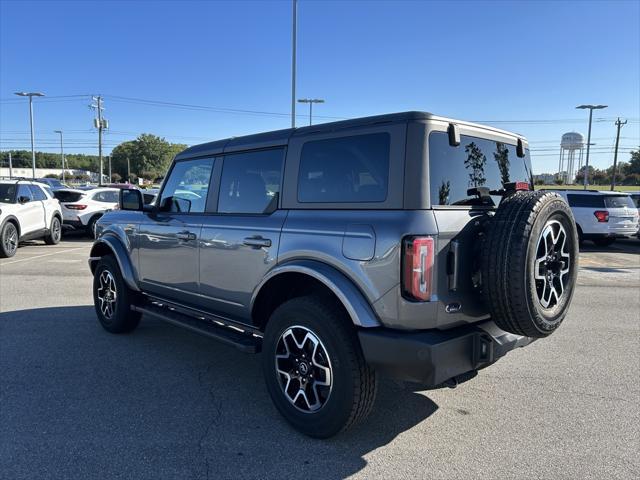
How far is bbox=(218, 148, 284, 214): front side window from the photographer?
3.65 metres

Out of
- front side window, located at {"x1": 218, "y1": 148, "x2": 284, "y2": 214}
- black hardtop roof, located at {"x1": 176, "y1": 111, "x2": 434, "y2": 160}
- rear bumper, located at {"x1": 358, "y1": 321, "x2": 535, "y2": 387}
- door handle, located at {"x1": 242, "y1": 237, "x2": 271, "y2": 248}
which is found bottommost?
rear bumper, located at {"x1": 358, "y1": 321, "x2": 535, "y2": 387}

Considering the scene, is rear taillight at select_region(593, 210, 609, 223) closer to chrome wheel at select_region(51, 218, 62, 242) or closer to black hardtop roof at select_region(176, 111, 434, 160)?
black hardtop roof at select_region(176, 111, 434, 160)

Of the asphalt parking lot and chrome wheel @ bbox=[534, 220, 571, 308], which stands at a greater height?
chrome wheel @ bbox=[534, 220, 571, 308]

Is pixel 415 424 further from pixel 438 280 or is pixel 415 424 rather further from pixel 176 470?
pixel 176 470

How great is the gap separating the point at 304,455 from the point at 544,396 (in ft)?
6.91

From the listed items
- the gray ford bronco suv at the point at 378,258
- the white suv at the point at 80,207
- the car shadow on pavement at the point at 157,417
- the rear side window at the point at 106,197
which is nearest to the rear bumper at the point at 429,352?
the gray ford bronco suv at the point at 378,258

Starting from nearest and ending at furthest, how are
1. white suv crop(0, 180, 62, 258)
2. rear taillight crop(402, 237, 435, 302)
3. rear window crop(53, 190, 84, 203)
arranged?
rear taillight crop(402, 237, 435, 302)
white suv crop(0, 180, 62, 258)
rear window crop(53, 190, 84, 203)

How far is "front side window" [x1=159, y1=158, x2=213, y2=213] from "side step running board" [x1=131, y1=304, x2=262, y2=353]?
3.20 ft

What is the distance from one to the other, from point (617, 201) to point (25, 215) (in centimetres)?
1648

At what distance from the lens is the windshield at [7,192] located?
39.3ft

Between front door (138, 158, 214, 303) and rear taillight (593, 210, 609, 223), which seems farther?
rear taillight (593, 210, 609, 223)

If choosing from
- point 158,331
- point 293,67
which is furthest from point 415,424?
point 293,67

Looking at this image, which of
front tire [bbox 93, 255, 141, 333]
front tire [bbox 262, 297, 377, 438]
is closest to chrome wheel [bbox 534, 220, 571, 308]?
front tire [bbox 262, 297, 377, 438]

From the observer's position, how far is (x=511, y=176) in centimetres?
375
